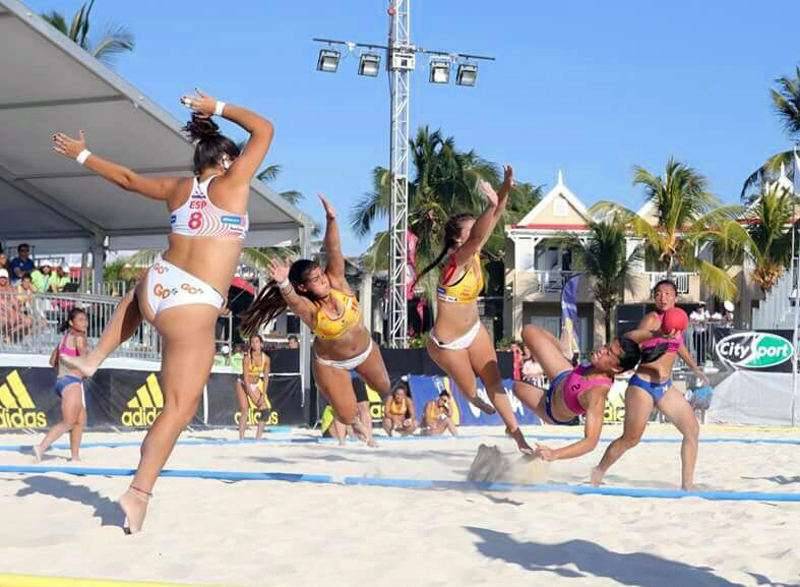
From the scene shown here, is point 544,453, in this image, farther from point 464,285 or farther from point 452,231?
point 452,231

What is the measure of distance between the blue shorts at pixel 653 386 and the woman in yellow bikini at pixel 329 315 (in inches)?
79.3

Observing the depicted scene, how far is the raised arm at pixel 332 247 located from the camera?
813 cm

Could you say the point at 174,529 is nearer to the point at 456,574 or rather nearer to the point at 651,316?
the point at 456,574

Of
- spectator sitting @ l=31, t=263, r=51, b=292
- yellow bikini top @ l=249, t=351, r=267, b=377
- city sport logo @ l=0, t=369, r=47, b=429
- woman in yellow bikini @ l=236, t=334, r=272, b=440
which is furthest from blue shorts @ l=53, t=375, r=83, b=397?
spectator sitting @ l=31, t=263, r=51, b=292

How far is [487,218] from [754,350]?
52.4 feet

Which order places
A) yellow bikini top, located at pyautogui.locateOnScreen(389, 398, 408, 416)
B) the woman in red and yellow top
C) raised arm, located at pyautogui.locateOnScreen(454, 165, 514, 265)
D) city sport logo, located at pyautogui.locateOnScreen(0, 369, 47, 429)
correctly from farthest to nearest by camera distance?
1. yellow bikini top, located at pyautogui.locateOnScreen(389, 398, 408, 416)
2. city sport logo, located at pyautogui.locateOnScreen(0, 369, 47, 429)
3. the woman in red and yellow top
4. raised arm, located at pyautogui.locateOnScreen(454, 165, 514, 265)

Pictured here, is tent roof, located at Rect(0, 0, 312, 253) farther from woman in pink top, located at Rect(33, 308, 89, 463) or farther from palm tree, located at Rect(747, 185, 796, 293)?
palm tree, located at Rect(747, 185, 796, 293)

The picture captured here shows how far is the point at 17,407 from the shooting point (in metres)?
15.7

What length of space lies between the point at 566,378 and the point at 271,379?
11.9m

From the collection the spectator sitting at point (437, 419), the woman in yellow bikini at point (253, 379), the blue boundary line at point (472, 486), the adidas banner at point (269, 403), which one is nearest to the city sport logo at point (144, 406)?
the adidas banner at point (269, 403)

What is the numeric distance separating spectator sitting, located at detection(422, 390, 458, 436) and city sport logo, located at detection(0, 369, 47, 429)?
220 inches

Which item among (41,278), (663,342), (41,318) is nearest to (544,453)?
(663,342)

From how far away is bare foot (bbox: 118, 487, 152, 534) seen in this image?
218 inches

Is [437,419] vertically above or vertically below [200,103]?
below
